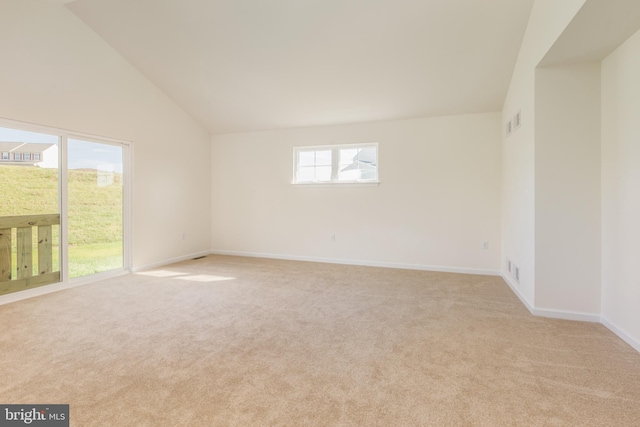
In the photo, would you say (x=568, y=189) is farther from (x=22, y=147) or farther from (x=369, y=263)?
(x=22, y=147)

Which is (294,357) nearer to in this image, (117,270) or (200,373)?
(200,373)

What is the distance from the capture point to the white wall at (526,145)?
2463 millimetres

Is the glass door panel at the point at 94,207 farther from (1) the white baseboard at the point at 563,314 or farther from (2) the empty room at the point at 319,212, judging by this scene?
(1) the white baseboard at the point at 563,314

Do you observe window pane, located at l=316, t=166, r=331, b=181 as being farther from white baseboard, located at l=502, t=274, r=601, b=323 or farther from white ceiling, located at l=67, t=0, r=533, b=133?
white baseboard, located at l=502, t=274, r=601, b=323

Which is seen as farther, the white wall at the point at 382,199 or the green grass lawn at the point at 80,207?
the white wall at the point at 382,199

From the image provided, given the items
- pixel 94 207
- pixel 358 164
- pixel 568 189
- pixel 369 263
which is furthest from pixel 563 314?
pixel 94 207

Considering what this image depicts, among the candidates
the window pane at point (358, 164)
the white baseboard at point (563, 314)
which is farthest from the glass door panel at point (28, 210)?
the white baseboard at point (563, 314)

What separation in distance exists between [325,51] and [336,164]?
1.93m

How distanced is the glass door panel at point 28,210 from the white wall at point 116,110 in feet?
0.94

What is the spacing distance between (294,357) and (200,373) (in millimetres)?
593

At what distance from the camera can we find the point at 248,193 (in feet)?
18.9

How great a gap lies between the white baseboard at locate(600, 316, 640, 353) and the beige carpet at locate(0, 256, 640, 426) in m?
0.05

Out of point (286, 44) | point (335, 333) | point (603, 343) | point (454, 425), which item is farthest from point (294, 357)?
point (286, 44)

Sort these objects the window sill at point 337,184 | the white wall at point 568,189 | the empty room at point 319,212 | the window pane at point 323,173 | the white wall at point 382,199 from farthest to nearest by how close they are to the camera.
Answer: the window pane at point 323,173, the window sill at point 337,184, the white wall at point 382,199, the white wall at point 568,189, the empty room at point 319,212
